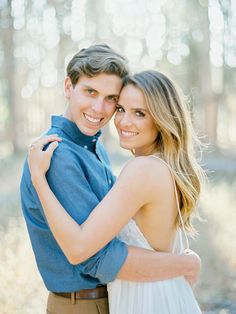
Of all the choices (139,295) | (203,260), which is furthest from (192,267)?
(203,260)

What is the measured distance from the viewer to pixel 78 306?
2139mm

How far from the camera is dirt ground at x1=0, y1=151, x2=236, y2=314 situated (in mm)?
4816

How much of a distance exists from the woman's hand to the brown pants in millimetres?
507

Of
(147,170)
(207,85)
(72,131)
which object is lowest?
(147,170)

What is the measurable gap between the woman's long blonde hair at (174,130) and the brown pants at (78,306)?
439 mm

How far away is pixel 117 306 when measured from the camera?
2125 millimetres

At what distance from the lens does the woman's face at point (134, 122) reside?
7.19 ft

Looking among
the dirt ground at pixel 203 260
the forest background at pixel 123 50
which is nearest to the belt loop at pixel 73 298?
the dirt ground at pixel 203 260

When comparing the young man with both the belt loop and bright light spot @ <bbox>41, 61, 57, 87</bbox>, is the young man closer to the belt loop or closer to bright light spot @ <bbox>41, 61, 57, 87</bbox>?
the belt loop

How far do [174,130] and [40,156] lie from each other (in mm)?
535

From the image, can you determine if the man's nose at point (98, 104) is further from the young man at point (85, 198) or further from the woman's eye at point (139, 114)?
the woman's eye at point (139, 114)

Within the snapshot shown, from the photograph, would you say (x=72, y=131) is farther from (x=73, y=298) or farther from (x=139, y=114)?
(x=73, y=298)

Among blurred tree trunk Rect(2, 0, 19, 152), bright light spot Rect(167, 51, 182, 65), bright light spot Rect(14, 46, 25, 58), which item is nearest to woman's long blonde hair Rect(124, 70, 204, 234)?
blurred tree trunk Rect(2, 0, 19, 152)

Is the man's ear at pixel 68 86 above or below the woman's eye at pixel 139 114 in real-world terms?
above
